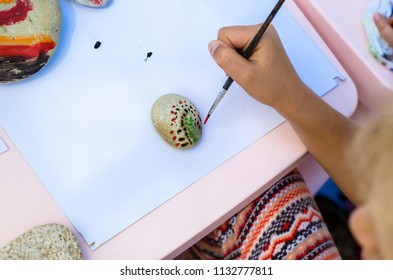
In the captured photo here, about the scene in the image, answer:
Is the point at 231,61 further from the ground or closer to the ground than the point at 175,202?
further from the ground

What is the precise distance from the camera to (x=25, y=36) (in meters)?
0.58

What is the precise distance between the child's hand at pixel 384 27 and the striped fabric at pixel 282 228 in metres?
0.28

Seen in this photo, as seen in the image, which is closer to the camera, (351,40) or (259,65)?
(259,65)

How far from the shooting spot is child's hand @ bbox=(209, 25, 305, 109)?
579 millimetres

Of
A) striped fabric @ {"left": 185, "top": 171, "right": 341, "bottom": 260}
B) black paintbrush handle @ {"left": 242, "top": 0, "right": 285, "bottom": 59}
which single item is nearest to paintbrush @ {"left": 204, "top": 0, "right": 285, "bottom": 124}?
black paintbrush handle @ {"left": 242, "top": 0, "right": 285, "bottom": 59}

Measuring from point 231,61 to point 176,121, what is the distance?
11 cm

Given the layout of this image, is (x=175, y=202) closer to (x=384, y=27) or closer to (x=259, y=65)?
(x=259, y=65)

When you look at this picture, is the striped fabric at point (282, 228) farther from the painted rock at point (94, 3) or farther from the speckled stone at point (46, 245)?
the painted rock at point (94, 3)

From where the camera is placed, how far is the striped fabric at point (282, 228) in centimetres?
70

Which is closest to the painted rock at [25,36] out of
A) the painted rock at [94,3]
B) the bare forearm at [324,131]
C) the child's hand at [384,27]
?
the painted rock at [94,3]

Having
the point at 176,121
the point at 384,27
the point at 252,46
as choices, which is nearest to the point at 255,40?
the point at 252,46

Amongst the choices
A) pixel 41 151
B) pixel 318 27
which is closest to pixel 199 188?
pixel 41 151
